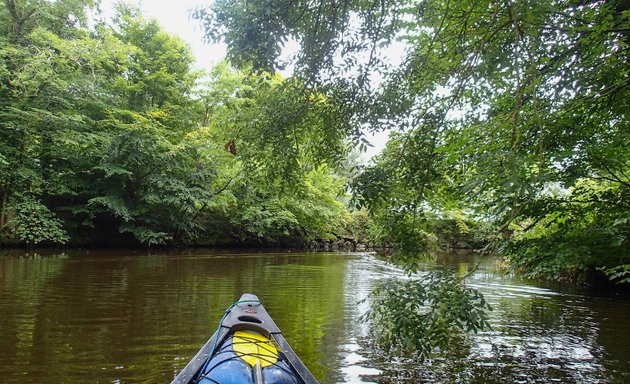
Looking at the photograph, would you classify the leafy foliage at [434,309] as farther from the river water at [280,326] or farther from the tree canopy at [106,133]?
the tree canopy at [106,133]

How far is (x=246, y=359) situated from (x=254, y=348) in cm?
33

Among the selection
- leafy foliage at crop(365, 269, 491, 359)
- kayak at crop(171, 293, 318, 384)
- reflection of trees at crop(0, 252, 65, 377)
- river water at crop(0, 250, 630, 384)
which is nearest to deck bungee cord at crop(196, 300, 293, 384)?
kayak at crop(171, 293, 318, 384)

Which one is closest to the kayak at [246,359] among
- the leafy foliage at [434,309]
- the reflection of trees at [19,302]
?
the leafy foliage at [434,309]

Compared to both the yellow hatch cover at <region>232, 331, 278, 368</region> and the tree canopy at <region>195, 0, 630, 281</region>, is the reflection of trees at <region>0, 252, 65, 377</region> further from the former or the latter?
the tree canopy at <region>195, 0, 630, 281</region>

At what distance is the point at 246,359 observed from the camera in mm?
2885

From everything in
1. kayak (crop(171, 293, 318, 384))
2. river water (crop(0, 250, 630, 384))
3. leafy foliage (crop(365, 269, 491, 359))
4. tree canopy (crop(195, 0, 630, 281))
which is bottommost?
river water (crop(0, 250, 630, 384))

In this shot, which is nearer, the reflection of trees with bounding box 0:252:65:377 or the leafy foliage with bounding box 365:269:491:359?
the leafy foliage with bounding box 365:269:491:359

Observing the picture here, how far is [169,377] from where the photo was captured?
3.40m

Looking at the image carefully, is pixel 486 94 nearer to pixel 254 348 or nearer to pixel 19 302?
pixel 254 348

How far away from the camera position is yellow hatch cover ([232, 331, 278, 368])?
2.92 m

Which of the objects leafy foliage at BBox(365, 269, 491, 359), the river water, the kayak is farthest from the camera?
the river water

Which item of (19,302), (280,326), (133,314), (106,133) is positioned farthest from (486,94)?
(106,133)

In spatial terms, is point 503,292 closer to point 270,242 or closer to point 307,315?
point 307,315

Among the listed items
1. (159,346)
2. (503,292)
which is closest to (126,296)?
(159,346)
